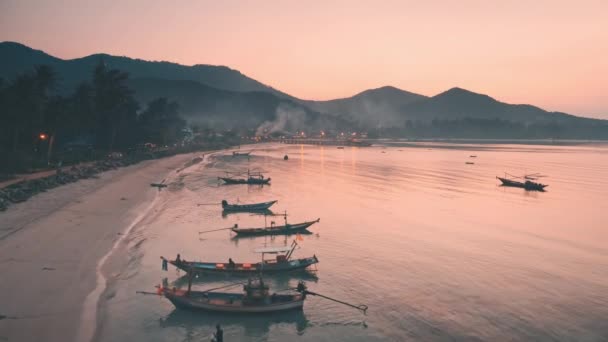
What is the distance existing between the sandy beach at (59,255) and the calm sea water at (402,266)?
189 cm

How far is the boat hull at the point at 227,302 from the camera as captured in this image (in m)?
26.6

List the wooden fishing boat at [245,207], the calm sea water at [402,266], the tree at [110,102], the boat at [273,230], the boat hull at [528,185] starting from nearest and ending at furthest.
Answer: the calm sea water at [402,266], the boat at [273,230], the wooden fishing boat at [245,207], the boat hull at [528,185], the tree at [110,102]

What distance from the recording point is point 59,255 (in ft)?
112

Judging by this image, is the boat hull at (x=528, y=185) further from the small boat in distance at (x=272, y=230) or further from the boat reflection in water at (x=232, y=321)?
the boat reflection in water at (x=232, y=321)

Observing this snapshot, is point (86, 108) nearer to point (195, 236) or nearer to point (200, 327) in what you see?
point (195, 236)

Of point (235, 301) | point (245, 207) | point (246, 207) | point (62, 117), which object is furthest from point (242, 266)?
point (62, 117)

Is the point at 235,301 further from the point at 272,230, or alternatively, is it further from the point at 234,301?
the point at 272,230

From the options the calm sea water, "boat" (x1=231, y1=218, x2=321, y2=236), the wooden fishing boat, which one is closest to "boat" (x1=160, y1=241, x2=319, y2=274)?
the calm sea water

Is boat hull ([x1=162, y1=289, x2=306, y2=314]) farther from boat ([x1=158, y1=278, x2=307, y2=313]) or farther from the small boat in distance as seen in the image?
the small boat in distance

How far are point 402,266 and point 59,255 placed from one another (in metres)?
29.2

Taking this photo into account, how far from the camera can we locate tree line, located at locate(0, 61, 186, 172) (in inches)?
2653

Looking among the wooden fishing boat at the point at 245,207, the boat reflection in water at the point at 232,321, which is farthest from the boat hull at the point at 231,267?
the wooden fishing boat at the point at 245,207

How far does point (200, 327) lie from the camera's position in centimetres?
2586

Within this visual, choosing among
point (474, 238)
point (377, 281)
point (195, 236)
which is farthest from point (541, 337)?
point (195, 236)
